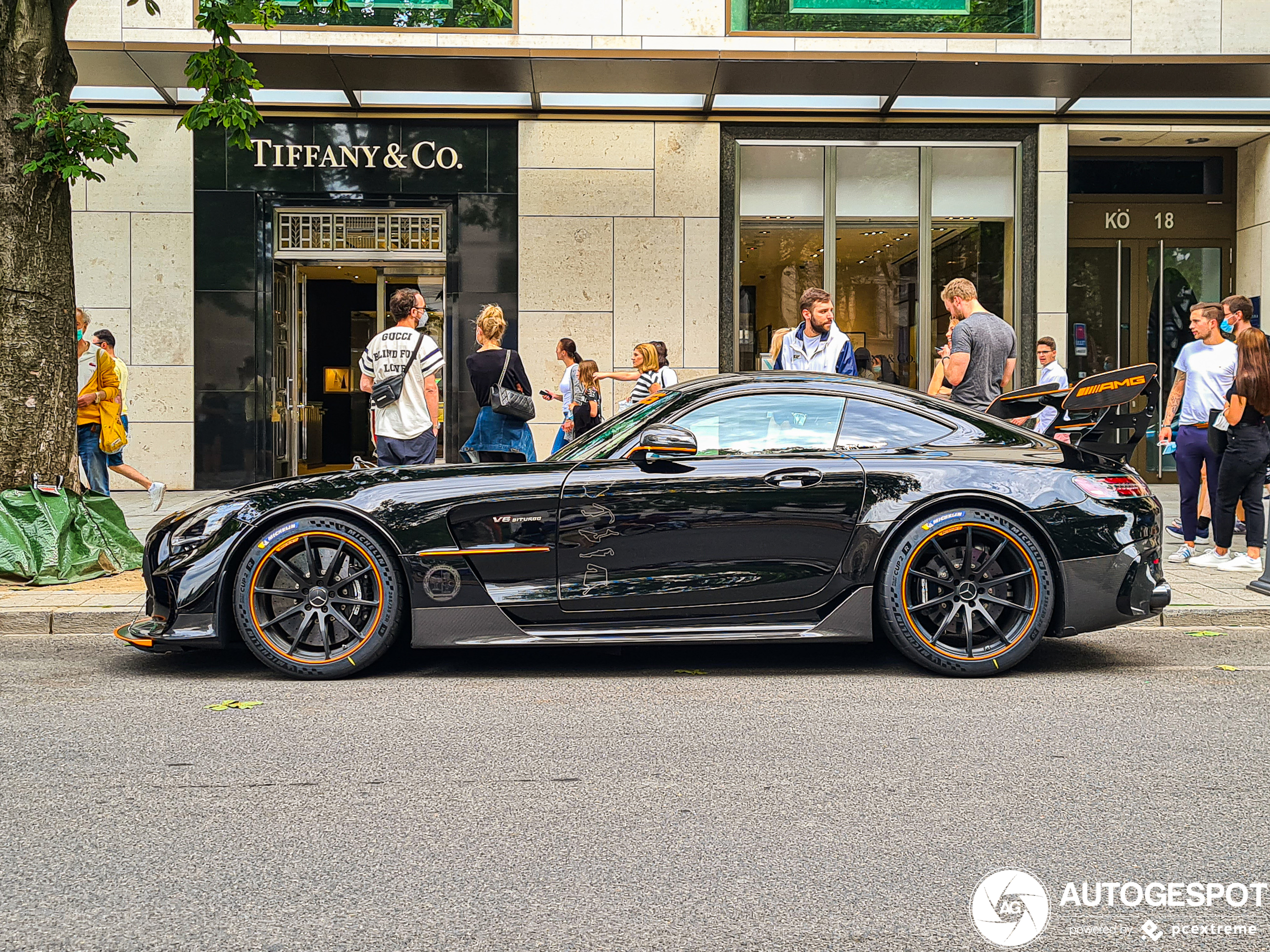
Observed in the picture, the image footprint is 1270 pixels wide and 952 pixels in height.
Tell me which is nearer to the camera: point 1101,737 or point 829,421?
point 1101,737

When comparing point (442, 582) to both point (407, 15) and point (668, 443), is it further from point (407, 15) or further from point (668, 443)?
point (407, 15)

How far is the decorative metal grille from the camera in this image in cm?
1390

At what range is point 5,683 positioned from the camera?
5277 millimetres

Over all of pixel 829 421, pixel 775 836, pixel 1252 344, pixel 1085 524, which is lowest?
pixel 775 836

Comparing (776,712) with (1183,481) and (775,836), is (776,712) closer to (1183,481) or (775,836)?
(775,836)

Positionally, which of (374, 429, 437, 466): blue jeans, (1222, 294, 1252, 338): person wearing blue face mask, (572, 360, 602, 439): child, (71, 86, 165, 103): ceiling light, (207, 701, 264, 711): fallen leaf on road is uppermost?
(71, 86, 165, 103): ceiling light

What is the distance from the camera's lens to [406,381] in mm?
7895

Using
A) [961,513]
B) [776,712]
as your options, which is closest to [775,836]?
[776,712]

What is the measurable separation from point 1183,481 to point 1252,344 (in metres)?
1.39

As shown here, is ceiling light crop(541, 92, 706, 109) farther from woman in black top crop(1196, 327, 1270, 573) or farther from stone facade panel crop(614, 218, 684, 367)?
woman in black top crop(1196, 327, 1270, 573)

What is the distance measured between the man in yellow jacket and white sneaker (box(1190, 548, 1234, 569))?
Answer: 29.1ft

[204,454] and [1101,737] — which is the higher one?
[204,454]

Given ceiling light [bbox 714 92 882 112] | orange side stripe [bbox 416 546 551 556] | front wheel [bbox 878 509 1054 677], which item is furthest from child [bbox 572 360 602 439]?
front wheel [bbox 878 509 1054 677]

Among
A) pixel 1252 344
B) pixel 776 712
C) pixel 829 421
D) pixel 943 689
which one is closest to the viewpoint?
pixel 776 712
